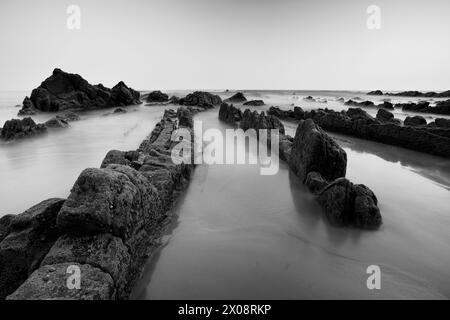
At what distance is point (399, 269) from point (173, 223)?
10.5 feet

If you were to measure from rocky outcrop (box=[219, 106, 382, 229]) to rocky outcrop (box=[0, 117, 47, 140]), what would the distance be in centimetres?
1117

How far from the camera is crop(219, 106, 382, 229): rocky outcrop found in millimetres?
4176

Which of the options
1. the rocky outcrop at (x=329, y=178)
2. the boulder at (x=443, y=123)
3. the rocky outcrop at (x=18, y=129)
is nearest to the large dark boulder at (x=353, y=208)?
the rocky outcrop at (x=329, y=178)

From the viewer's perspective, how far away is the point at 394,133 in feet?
32.7

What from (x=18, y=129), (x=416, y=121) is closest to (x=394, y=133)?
(x=416, y=121)

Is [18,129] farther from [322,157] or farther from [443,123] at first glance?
[443,123]

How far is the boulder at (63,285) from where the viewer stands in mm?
2092

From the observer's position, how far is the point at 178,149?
23.7ft

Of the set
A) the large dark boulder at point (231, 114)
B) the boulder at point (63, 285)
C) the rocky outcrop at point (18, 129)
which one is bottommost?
the boulder at point (63, 285)

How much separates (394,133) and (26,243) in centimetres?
1129

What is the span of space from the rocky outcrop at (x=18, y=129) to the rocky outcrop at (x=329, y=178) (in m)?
11.2

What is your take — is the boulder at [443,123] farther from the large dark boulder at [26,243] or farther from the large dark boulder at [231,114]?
the large dark boulder at [26,243]

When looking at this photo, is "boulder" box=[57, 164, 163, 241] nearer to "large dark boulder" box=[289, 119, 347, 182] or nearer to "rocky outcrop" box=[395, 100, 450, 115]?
"large dark boulder" box=[289, 119, 347, 182]
